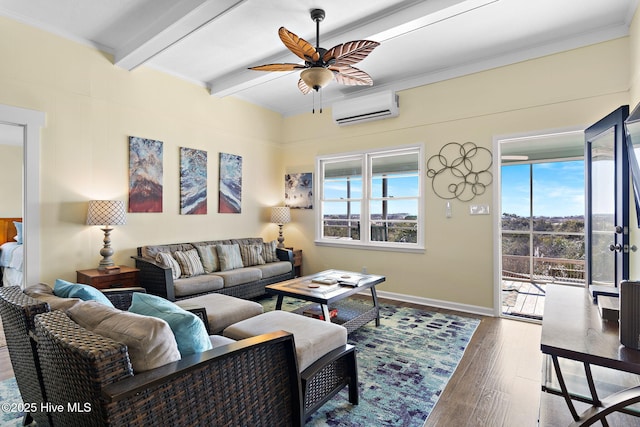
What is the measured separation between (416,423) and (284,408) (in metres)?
0.84

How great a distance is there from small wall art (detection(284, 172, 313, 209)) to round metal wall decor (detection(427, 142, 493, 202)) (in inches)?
81.9

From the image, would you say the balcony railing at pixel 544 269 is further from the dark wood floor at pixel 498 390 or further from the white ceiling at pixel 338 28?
the white ceiling at pixel 338 28

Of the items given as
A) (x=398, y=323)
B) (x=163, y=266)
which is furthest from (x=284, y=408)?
(x=163, y=266)

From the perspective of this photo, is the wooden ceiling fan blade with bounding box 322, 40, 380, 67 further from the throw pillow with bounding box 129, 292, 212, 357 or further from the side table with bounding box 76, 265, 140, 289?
the side table with bounding box 76, 265, 140, 289

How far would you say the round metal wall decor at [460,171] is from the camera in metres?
4.02

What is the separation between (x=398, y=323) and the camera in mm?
3637

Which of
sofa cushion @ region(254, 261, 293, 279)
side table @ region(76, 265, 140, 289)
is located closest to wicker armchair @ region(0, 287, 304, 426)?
side table @ region(76, 265, 140, 289)

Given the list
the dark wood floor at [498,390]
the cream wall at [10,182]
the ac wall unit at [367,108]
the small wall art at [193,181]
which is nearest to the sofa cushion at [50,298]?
the dark wood floor at [498,390]

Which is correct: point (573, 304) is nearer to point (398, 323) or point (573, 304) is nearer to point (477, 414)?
point (477, 414)

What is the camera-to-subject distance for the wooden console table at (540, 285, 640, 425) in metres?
1.30

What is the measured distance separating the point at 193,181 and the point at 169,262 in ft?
4.33

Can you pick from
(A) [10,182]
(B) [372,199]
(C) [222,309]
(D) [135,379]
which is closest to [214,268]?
(C) [222,309]

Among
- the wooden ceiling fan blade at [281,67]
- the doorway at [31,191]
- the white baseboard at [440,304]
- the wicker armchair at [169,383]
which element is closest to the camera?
the wicker armchair at [169,383]

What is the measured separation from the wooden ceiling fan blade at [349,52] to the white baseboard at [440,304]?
3182mm
